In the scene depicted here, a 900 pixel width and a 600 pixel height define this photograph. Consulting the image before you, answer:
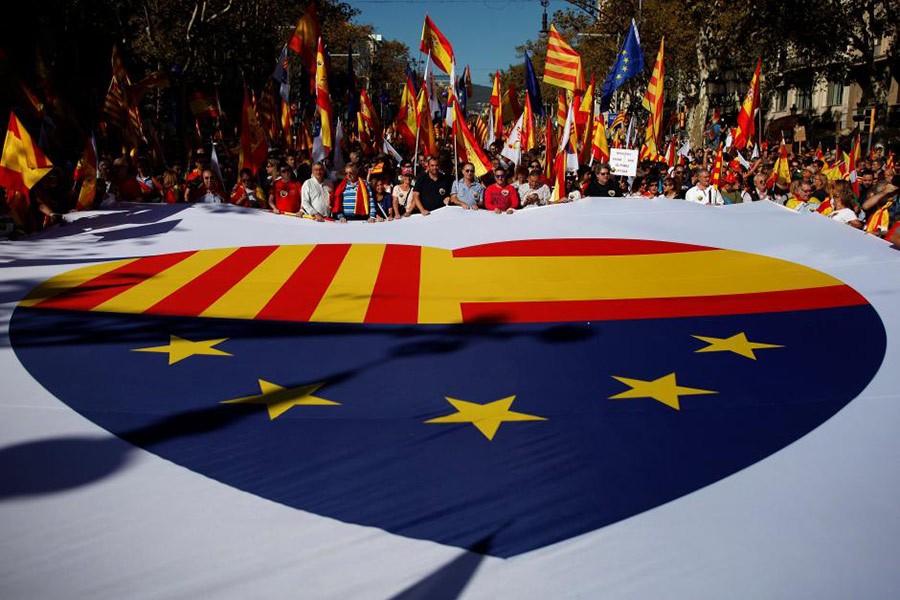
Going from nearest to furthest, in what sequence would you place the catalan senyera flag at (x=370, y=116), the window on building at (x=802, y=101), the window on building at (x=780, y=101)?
the catalan senyera flag at (x=370, y=116) → the window on building at (x=802, y=101) → the window on building at (x=780, y=101)

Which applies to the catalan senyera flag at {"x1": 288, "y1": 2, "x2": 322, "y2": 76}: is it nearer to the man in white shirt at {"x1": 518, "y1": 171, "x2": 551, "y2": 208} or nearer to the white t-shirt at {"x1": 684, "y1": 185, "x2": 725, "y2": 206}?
the man in white shirt at {"x1": 518, "y1": 171, "x2": 551, "y2": 208}

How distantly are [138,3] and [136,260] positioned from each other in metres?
19.1

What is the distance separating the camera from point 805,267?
6762 millimetres

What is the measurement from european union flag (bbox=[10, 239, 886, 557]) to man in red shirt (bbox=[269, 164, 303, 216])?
2.67 m

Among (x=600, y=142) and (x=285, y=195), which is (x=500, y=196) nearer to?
(x=285, y=195)

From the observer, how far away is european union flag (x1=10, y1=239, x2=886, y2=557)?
327 cm

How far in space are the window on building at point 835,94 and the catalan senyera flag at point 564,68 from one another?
42114mm

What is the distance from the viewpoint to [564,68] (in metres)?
13.3

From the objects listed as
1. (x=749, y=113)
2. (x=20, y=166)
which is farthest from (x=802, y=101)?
(x=20, y=166)

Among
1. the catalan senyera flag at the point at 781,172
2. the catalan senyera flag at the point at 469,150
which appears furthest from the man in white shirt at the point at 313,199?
the catalan senyera flag at the point at 781,172

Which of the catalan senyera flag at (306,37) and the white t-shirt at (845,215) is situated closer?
the white t-shirt at (845,215)

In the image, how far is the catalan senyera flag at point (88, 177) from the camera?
8.71 metres

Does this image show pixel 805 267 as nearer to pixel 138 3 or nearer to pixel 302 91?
pixel 302 91

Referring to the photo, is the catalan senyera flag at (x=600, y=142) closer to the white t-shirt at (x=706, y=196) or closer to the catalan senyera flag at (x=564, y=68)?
the catalan senyera flag at (x=564, y=68)
